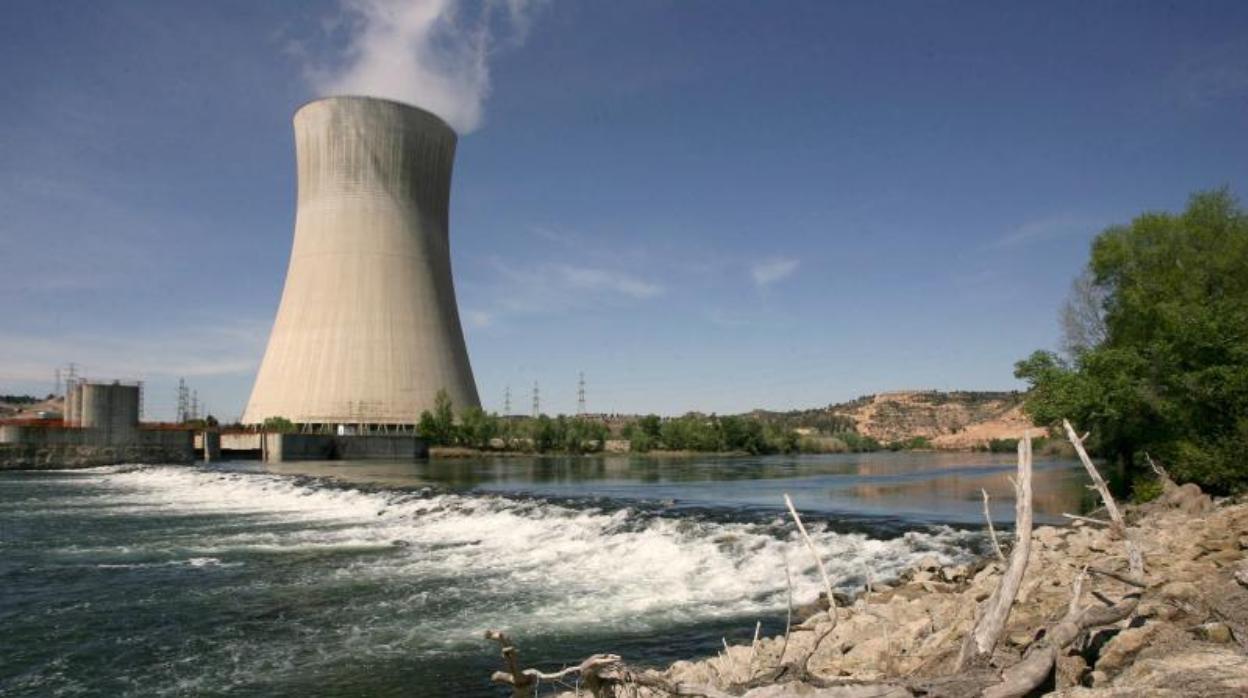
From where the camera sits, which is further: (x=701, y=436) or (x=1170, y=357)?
(x=701, y=436)

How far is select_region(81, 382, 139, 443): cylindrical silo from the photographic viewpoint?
149 feet

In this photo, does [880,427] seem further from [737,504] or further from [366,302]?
[737,504]

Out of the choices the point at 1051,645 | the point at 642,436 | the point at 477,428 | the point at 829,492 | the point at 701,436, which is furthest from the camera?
the point at 701,436

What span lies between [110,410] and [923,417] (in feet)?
397

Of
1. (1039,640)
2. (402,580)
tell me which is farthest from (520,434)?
(1039,640)

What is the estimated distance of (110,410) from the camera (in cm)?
4591

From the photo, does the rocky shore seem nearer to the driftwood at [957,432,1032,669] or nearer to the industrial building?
the driftwood at [957,432,1032,669]

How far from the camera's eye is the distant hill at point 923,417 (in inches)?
4707

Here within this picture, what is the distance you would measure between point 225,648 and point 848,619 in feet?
19.4

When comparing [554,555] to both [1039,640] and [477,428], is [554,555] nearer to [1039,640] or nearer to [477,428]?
[1039,640]

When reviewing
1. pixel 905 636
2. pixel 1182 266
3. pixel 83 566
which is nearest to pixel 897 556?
pixel 905 636

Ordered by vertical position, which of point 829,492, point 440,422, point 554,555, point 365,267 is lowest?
point 829,492

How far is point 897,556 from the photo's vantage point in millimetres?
12500

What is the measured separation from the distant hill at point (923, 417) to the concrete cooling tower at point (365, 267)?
8206cm
